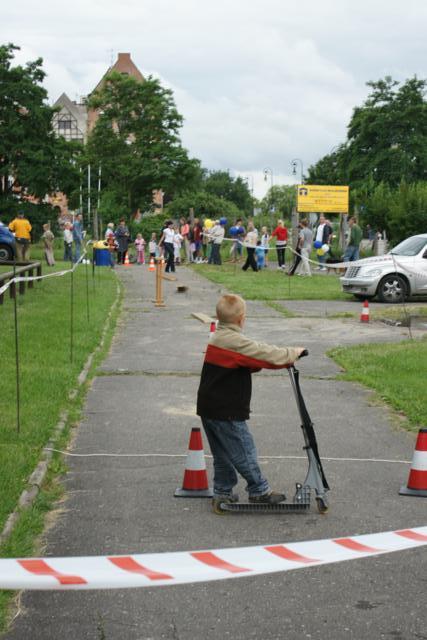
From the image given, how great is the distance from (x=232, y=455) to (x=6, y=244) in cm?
1872

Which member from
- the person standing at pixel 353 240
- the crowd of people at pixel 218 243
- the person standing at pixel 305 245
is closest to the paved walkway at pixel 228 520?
the crowd of people at pixel 218 243

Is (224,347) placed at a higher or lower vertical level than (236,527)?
higher

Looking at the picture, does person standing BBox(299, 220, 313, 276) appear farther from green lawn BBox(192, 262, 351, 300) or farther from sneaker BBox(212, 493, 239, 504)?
sneaker BBox(212, 493, 239, 504)

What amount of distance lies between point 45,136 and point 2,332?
37.7m

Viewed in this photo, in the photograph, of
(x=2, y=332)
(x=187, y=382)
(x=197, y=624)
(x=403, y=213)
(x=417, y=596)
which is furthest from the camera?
(x=403, y=213)

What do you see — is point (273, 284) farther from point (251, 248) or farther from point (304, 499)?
point (304, 499)

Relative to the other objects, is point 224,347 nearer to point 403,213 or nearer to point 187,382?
point 187,382

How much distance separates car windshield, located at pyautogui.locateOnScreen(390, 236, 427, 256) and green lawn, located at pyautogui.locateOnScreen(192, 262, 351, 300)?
1.78 metres

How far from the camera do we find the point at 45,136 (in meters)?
51.7

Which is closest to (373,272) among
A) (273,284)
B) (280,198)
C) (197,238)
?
(273,284)

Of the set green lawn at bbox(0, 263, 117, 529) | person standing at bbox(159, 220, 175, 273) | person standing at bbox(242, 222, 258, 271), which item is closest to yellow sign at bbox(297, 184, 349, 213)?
person standing at bbox(242, 222, 258, 271)

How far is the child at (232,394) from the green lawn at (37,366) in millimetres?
1380

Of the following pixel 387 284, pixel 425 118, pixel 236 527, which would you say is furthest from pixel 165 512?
pixel 425 118

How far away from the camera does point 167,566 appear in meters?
3.67
